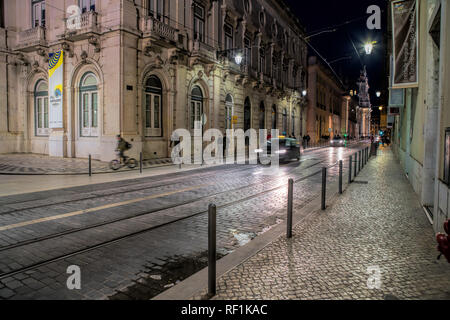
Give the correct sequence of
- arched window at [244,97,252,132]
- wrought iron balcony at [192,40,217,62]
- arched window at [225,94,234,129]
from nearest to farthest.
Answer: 1. wrought iron balcony at [192,40,217,62]
2. arched window at [225,94,234,129]
3. arched window at [244,97,252,132]

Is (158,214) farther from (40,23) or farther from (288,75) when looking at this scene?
(288,75)

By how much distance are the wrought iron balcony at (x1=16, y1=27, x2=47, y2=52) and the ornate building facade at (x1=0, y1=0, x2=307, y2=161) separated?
76mm

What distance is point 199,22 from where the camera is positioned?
82.2 ft

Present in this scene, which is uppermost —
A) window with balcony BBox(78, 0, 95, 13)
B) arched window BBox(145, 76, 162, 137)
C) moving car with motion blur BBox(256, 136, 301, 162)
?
window with balcony BBox(78, 0, 95, 13)

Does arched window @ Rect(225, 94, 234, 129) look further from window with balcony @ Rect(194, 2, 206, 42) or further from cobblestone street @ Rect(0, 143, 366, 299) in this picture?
cobblestone street @ Rect(0, 143, 366, 299)

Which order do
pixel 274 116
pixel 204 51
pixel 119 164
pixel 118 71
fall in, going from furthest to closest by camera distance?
pixel 274 116 < pixel 204 51 < pixel 118 71 < pixel 119 164

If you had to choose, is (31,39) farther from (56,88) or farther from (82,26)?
(82,26)

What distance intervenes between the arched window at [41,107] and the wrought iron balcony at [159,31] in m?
9.63

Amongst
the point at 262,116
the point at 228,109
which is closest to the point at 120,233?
the point at 228,109

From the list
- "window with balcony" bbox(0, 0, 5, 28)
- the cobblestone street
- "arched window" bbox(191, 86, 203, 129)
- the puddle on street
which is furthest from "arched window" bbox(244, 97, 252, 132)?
the puddle on street

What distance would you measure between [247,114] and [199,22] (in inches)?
431

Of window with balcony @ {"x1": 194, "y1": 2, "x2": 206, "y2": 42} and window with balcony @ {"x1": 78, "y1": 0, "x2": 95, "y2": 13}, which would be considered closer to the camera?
window with balcony @ {"x1": 78, "y1": 0, "x2": 95, "y2": 13}

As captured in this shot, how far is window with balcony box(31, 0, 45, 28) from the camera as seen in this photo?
73.4 ft
